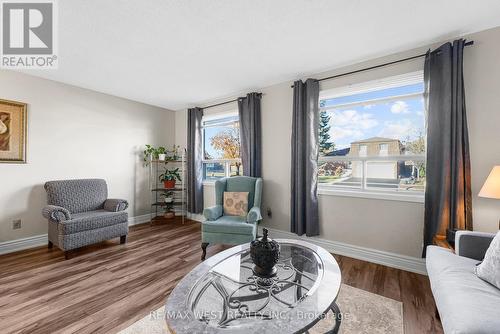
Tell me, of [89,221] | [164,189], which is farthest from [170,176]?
[89,221]

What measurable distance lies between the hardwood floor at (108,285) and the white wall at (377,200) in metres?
0.38

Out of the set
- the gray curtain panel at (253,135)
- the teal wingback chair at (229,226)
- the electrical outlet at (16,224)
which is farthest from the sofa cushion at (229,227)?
the electrical outlet at (16,224)

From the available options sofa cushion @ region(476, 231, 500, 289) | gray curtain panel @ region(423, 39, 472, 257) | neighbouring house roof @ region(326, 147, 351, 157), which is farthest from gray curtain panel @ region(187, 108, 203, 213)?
sofa cushion @ region(476, 231, 500, 289)

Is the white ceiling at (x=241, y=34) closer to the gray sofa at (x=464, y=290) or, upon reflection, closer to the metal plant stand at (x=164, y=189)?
the gray sofa at (x=464, y=290)

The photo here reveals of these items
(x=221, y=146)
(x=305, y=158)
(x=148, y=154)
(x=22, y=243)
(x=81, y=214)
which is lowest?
(x=22, y=243)

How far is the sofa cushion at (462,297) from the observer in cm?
95

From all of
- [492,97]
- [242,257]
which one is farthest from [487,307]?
[492,97]

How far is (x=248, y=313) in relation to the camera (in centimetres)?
111

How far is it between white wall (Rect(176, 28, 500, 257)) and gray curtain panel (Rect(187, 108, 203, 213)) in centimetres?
152

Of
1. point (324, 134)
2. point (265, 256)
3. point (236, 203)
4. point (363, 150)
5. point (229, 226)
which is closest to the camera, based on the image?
point (265, 256)

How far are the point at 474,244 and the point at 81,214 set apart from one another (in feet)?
14.2

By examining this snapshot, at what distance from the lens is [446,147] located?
6.81 ft

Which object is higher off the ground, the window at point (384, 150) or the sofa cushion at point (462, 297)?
the window at point (384, 150)

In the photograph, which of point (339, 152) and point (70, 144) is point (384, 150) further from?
point (70, 144)
